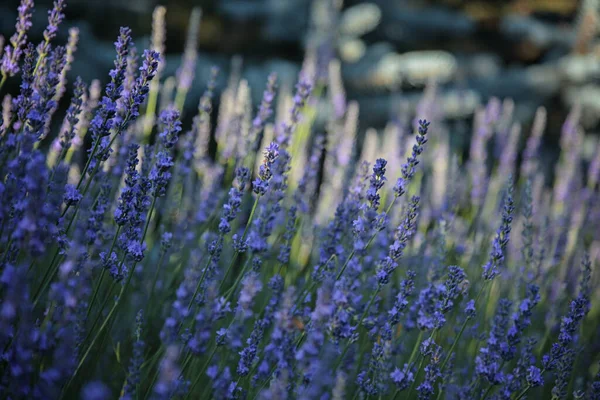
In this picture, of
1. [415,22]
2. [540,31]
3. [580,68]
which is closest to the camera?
[580,68]

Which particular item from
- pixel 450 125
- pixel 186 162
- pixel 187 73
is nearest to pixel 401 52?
pixel 450 125

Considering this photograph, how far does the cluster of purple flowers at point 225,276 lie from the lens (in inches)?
46.2

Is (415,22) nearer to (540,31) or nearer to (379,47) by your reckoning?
(379,47)

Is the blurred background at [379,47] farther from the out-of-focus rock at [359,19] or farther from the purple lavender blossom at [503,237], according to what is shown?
the purple lavender blossom at [503,237]

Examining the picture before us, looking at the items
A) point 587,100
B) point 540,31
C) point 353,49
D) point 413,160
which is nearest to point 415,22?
point 353,49

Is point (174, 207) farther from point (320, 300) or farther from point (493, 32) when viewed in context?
point (493, 32)

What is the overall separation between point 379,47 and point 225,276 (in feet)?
18.7

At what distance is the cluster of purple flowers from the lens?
3.85 ft

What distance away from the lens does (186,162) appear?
2.35 m

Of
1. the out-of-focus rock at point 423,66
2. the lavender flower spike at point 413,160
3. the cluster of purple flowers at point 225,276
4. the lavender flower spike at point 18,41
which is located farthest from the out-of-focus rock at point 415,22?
the lavender flower spike at point 18,41

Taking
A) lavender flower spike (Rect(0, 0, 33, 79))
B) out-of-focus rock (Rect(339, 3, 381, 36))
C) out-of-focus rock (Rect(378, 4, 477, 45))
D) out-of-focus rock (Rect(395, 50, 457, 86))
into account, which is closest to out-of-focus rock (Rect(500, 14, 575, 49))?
out-of-focus rock (Rect(378, 4, 477, 45))

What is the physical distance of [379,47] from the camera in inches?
264

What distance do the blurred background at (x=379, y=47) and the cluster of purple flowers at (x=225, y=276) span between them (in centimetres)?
357

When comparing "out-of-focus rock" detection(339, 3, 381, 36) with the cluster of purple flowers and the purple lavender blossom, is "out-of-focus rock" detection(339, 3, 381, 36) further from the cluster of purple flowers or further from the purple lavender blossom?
the purple lavender blossom
